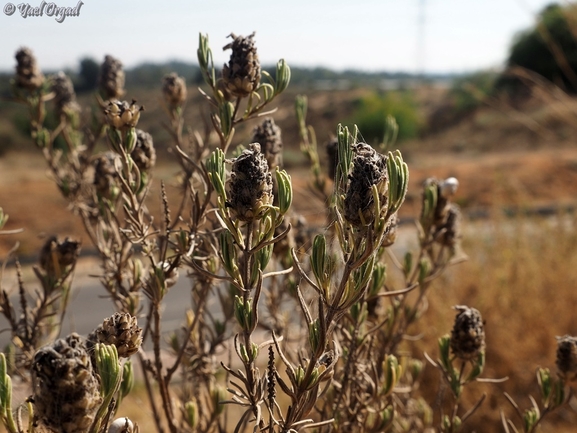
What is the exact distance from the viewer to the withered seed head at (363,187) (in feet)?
2.90

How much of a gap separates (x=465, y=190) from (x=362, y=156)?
17914mm

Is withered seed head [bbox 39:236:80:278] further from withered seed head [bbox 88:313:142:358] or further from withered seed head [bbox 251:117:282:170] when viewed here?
withered seed head [bbox 88:313:142:358]

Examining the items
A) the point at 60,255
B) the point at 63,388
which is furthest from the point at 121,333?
the point at 60,255

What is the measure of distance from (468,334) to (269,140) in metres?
0.63

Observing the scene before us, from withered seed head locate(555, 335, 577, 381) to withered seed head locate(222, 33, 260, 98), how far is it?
919 millimetres

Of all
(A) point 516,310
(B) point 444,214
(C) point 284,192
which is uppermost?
(C) point 284,192

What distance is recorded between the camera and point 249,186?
38.1 inches

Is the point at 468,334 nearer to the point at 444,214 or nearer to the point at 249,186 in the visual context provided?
the point at 444,214

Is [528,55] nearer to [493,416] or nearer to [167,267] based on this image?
[493,416]

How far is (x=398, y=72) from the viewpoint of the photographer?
74.9 metres

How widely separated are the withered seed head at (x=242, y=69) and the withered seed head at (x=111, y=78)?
1000mm

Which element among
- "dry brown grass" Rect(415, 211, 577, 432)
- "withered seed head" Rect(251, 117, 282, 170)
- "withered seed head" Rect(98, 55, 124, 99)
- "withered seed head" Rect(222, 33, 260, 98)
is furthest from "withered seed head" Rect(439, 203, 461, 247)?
"dry brown grass" Rect(415, 211, 577, 432)

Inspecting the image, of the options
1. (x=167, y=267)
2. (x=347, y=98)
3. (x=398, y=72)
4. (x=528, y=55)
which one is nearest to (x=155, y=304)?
(x=167, y=267)

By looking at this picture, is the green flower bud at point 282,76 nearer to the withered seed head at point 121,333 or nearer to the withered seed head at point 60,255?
the withered seed head at point 121,333
